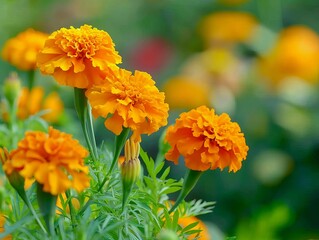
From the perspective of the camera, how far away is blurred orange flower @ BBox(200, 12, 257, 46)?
294 centimetres

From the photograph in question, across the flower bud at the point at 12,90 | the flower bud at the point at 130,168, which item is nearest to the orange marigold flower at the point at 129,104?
the flower bud at the point at 130,168

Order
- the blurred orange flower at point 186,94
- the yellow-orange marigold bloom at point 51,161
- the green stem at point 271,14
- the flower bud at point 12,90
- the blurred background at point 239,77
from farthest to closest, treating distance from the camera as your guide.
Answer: the green stem at point 271,14 < the blurred orange flower at point 186,94 < the blurred background at point 239,77 < the flower bud at point 12,90 < the yellow-orange marigold bloom at point 51,161

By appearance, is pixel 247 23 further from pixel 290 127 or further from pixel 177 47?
pixel 290 127

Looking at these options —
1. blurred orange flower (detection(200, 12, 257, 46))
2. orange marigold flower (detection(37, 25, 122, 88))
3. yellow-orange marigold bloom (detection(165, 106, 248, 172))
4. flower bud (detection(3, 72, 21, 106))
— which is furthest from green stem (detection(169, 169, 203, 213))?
blurred orange flower (detection(200, 12, 257, 46))

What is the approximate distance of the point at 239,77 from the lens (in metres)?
2.62

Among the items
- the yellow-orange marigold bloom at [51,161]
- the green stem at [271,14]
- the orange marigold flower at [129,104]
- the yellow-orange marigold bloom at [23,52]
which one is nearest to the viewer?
the yellow-orange marigold bloom at [51,161]

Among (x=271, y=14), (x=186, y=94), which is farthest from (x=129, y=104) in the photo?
(x=271, y=14)

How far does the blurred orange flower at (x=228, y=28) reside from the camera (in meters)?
2.94

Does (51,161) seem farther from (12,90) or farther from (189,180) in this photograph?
(12,90)

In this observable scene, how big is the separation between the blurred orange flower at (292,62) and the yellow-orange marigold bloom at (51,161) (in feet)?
6.04

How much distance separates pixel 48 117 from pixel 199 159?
0.69 m

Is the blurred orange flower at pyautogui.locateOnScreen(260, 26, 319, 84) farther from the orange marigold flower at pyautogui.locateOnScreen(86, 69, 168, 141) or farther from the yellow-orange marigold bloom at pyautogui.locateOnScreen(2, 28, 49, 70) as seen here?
the orange marigold flower at pyautogui.locateOnScreen(86, 69, 168, 141)

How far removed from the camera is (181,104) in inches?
99.7

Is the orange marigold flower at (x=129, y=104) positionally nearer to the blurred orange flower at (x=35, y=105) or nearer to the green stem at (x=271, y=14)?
the blurred orange flower at (x=35, y=105)
